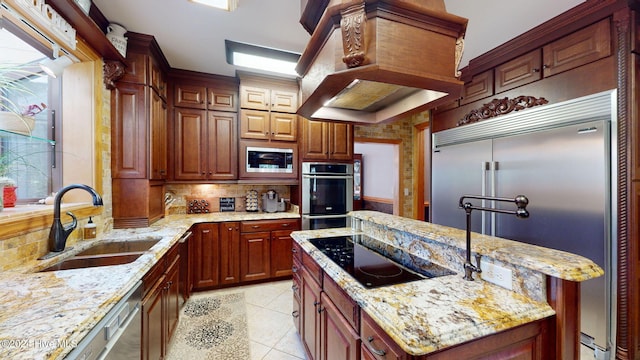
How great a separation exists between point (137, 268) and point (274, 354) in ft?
4.14

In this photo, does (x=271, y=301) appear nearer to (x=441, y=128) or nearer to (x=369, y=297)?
(x=369, y=297)

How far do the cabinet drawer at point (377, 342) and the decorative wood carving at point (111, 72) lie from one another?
2.78m

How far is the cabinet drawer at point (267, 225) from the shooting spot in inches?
121

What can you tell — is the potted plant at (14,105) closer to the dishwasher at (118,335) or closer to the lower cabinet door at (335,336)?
the dishwasher at (118,335)

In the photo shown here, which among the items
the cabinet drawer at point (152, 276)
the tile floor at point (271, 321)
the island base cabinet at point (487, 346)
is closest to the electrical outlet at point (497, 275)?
the island base cabinet at point (487, 346)

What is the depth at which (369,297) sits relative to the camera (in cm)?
99

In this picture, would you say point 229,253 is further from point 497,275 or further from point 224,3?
point 497,275

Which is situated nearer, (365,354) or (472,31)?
(365,354)

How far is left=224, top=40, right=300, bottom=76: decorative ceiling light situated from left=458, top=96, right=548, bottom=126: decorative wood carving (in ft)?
6.62

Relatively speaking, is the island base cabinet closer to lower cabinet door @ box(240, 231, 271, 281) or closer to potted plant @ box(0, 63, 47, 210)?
potted plant @ box(0, 63, 47, 210)

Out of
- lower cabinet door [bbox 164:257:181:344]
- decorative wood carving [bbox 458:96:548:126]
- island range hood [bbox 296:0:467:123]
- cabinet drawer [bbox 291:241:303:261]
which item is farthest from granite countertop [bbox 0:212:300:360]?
decorative wood carving [bbox 458:96:548:126]

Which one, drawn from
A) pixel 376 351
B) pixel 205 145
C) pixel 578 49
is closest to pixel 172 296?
pixel 376 351

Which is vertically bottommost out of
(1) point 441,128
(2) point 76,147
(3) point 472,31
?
(2) point 76,147

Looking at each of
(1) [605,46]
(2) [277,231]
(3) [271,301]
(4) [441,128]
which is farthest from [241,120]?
(1) [605,46]
